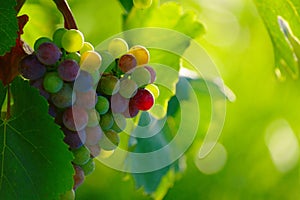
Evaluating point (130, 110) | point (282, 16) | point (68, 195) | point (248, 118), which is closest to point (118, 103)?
point (130, 110)

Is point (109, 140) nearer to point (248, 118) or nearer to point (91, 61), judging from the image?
point (91, 61)

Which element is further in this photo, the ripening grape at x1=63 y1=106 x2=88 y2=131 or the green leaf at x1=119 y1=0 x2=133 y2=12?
the green leaf at x1=119 y1=0 x2=133 y2=12

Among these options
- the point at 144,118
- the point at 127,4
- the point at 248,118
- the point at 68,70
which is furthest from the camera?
the point at 248,118

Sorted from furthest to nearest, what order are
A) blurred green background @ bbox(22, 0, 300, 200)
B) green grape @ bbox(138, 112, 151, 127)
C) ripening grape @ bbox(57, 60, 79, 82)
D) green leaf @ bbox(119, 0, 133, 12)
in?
1. blurred green background @ bbox(22, 0, 300, 200)
2. green leaf @ bbox(119, 0, 133, 12)
3. green grape @ bbox(138, 112, 151, 127)
4. ripening grape @ bbox(57, 60, 79, 82)

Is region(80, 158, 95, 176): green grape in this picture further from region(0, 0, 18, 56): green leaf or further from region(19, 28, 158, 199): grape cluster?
region(0, 0, 18, 56): green leaf

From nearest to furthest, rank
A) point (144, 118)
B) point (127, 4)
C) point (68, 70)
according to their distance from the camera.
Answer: point (68, 70), point (144, 118), point (127, 4)

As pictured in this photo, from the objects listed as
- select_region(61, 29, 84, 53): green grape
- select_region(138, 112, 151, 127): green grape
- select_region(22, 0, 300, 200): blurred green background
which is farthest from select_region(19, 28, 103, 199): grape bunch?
select_region(22, 0, 300, 200): blurred green background

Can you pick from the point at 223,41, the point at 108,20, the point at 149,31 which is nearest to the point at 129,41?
the point at 149,31
